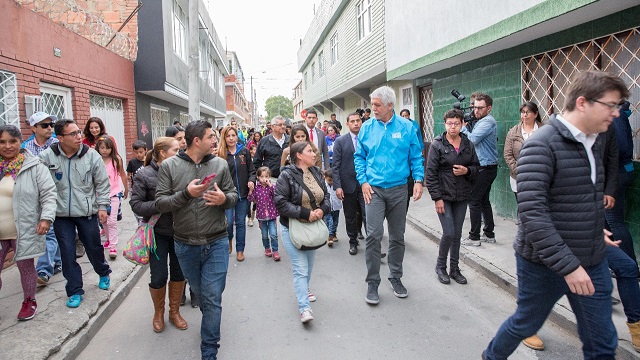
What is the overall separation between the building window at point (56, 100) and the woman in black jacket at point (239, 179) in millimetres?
3322

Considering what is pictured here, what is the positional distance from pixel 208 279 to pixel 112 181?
12.3ft

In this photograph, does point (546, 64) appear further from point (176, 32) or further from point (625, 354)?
point (176, 32)

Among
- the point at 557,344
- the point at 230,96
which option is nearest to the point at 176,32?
the point at 557,344

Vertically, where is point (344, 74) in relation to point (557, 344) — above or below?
above

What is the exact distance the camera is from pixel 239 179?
6246 millimetres

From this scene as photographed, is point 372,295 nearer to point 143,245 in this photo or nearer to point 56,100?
point 143,245

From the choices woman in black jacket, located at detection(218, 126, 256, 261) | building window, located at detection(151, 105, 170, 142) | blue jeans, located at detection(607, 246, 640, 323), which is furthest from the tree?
blue jeans, located at detection(607, 246, 640, 323)

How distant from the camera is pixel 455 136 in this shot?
500 cm

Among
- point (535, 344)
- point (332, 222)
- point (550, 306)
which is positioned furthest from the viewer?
point (332, 222)

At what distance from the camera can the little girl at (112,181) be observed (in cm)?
620

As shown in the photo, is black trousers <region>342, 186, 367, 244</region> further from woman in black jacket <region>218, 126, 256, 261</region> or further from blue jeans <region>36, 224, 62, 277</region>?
blue jeans <region>36, 224, 62, 277</region>

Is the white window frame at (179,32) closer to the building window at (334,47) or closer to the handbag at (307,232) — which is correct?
the building window at (334,47)

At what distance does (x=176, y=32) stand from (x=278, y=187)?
484 inches

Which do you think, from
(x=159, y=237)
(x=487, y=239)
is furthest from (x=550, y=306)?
(x=487, y=239)
